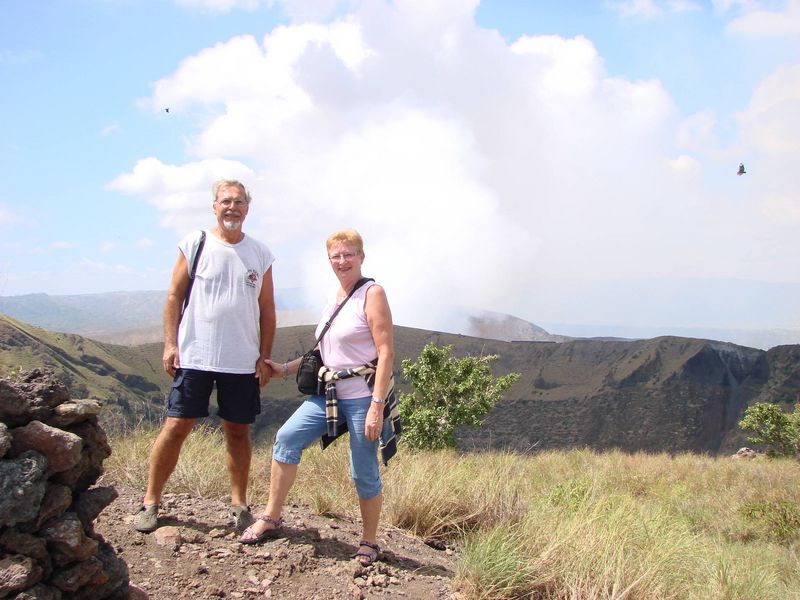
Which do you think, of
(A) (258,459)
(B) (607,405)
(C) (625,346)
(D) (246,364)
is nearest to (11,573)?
(D) (246,364)

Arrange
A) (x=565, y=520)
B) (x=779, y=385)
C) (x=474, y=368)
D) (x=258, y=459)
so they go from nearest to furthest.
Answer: (x=565, y=520) → (x=258, y=459) → (x=474, y=368) → (x=779, y=385)

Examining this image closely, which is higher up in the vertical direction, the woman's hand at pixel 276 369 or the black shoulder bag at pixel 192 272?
the black shoulder bag at pixel 192 272

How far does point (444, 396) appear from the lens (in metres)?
15.6

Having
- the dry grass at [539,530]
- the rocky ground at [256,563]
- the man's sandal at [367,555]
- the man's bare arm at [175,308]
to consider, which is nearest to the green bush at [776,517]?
the dry grass at [539,530]

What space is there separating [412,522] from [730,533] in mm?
5263

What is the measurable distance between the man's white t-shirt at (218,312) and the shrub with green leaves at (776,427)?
793 inches

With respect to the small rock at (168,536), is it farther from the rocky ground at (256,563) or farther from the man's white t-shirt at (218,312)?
the man's white t-shirt at (218,312)

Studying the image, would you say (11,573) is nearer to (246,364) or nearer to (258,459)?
(246,364)

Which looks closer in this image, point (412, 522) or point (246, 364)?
point (246, 364)

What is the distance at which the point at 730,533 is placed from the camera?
27.1 feet

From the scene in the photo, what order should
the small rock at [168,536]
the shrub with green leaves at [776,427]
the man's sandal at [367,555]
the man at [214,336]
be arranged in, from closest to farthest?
1. the small rock at [168,536]
2. the man's sandal at [367,555]
3. the man at [214,336]
4. the shrub with green leaves at [776,427]

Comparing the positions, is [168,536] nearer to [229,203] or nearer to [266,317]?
[266,317]

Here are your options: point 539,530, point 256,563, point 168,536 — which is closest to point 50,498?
point 168,536

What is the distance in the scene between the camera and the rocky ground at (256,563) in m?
3.52
